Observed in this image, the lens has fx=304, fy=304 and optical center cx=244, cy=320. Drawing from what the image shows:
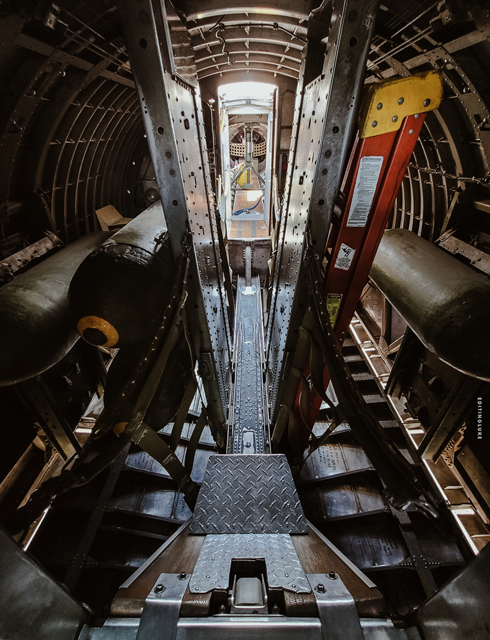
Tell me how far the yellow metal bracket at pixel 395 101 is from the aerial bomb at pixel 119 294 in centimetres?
190

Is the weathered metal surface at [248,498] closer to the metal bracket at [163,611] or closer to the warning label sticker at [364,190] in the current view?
the metal bracket at [163,611]

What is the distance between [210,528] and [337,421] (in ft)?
6.22

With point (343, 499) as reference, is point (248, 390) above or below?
above

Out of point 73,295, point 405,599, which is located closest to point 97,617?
point 73,295

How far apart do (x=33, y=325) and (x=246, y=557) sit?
8.59 feet

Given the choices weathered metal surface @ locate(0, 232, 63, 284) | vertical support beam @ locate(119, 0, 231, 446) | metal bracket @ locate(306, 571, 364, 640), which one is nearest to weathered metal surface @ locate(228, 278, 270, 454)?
vertical support beam @ locate(119, 0, 231, 446)

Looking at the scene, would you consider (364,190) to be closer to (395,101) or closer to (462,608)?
(395,101)

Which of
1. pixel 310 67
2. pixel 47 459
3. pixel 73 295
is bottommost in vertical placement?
pixel 47 459

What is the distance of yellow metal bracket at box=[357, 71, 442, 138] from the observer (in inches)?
72.1

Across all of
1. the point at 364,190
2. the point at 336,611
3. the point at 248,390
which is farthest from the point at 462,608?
the point at 248,390

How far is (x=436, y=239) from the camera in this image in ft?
16.8

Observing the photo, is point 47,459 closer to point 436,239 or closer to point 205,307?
point 205,307

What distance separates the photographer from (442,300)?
273cm

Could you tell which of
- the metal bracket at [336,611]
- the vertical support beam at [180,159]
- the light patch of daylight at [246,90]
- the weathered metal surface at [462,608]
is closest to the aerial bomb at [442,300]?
the weathered metal surface at [462,608]
